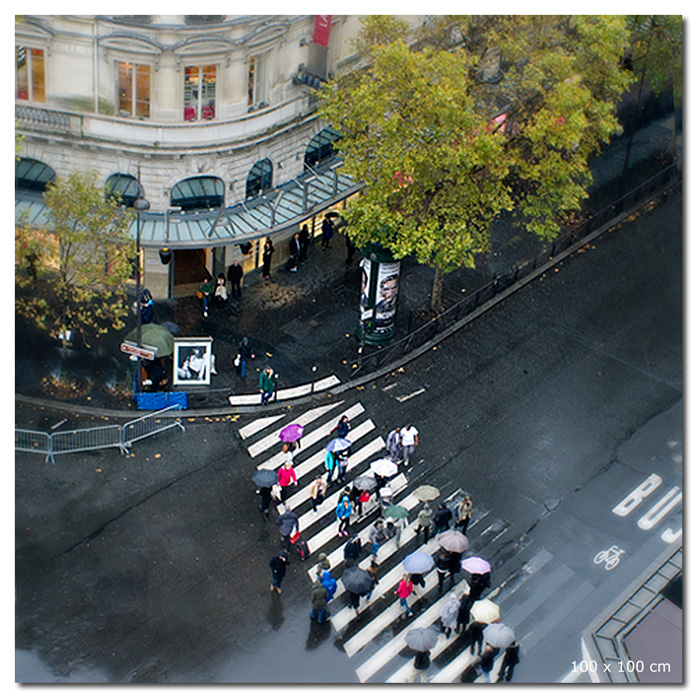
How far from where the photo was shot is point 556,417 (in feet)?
143

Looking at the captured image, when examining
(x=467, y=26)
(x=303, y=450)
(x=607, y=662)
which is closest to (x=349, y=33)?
(x=467, y=26)

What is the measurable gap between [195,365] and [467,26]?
13.9 metres

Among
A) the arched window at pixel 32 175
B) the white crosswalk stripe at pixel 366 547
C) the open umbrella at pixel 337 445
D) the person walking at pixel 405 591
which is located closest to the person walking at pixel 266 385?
the white crosswalk stripe at pixel 366 547

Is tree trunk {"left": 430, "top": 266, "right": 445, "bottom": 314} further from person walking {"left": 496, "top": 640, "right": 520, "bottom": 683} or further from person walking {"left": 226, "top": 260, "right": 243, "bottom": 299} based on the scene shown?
person walking {"left": 496, "top": 640, "right": 520, "bottom": 683}

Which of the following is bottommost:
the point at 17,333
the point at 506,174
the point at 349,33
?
the point at 17,333

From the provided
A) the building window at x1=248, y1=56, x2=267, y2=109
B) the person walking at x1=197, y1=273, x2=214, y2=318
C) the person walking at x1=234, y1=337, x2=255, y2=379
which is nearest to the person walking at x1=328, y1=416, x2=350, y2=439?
the person walking at x1=234, y1=337, x2=255, y2=379

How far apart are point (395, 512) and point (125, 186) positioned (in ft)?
46.0

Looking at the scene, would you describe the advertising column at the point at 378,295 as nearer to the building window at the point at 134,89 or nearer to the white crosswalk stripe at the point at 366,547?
the white crosswalk stripe at the point at 366,547

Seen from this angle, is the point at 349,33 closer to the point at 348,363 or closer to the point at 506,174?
the point at 506,174

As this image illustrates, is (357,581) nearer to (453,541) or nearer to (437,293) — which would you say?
(453,541)

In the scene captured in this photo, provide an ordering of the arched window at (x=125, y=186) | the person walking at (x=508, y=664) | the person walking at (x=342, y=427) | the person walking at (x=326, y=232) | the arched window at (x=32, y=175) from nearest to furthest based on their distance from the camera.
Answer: the person walking at (x=508, y=664) < the arched window at (x=32, y=175) < the person walking at (x=342, y=427) < the arched window at (x=125, y=186) < the person walking at (x=326, y=232)

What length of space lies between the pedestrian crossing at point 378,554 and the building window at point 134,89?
1056 cm

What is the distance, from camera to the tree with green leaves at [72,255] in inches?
1531

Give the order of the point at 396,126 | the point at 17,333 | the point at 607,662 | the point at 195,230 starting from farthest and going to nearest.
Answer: the point at 195,230, the point at 396,126, the point at 17,333, the point at 607,662
